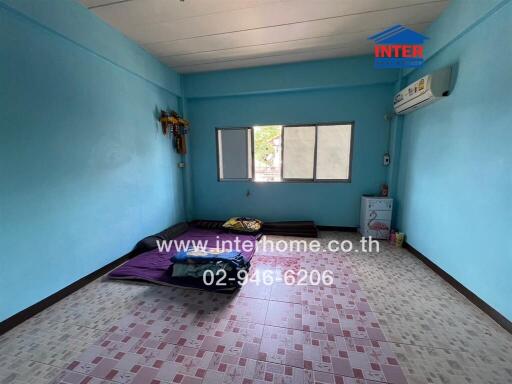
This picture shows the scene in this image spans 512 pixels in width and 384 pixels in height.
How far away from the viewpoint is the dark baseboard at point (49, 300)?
1.63 metres

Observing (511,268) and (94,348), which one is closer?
(94,348)

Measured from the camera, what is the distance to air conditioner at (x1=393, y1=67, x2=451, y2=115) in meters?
2.28

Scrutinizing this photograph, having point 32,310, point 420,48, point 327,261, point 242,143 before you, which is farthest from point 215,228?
point 420,48

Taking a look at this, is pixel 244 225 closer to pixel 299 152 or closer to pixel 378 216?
pixel 299 152

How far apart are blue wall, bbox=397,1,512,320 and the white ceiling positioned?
482 millimetres

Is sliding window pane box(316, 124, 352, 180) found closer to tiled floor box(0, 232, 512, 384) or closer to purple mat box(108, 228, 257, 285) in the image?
purple mat box(108, 228, 257, 285)

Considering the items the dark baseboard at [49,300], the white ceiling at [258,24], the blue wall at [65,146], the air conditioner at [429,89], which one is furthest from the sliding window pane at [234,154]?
the air conditioner at [429,89]

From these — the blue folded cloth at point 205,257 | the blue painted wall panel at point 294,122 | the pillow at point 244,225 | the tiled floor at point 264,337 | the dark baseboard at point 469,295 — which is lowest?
the tiled floor at point 264,337

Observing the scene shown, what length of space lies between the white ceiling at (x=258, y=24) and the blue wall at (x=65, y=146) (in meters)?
0.33

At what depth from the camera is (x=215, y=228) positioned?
4051 millimetres

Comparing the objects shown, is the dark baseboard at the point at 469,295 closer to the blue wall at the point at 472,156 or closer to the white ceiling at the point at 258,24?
the blue wall at the point at 472,156

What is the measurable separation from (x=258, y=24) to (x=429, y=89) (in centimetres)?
210

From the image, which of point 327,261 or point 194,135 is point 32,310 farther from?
point 194,135

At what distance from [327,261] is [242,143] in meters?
2.65
